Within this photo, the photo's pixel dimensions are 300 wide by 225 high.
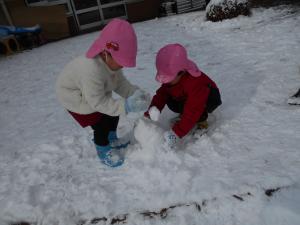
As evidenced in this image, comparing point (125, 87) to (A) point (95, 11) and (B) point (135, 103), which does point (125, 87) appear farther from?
(A) point (95, 11)

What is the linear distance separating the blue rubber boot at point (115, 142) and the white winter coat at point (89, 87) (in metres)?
0.42

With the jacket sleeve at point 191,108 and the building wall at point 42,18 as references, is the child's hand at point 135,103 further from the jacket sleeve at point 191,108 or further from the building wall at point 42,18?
the building wall at point 42,18

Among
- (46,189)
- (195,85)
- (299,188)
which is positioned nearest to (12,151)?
(46,189)

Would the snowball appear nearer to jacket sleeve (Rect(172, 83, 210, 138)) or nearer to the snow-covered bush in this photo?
jacket sleeve (Rect(172, 83, 210, 138))

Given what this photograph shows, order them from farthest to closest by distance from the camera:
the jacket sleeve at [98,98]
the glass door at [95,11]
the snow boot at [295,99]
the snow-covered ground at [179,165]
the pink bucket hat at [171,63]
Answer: the glass door at [95,11] < the snow boot at [295,99] < the pink bucket hat at [171,63] < the jacket sleeve at [98,98] < the snow-covered ground at [179,165]

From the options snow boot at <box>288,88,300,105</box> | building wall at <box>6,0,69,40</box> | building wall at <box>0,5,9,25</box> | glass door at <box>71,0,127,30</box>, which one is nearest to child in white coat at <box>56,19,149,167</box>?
snow boot at <box>288,88,300,105</box>

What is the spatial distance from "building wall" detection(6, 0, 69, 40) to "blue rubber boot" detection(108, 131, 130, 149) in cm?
679

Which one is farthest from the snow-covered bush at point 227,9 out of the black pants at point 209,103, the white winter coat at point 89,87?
the white winter coat at point 89,87

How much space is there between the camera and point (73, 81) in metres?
2.12

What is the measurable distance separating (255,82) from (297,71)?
0.47 m

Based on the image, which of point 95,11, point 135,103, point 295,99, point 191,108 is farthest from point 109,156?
point 95,11

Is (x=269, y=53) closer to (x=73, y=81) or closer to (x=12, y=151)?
(x=73, y=81)

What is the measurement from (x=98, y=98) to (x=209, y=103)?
35.1 inches

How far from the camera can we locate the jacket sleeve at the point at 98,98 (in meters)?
1.96
